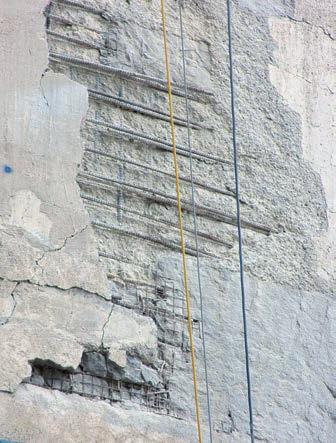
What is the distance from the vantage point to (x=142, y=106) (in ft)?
16.3

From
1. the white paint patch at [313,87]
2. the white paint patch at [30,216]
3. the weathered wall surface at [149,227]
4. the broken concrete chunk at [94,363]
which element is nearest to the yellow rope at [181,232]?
the weathered wall surface at [149,227]

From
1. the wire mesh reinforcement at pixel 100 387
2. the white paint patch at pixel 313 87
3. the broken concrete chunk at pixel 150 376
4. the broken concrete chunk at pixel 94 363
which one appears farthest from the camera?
the white paint patch at pixel 313 87

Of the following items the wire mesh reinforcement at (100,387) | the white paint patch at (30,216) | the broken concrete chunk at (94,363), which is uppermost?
the white paint patch at (30,216)

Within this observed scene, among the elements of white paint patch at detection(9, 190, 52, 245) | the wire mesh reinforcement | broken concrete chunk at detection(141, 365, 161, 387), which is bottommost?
the wire mesh reinforcement

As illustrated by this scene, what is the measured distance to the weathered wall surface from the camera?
173 inches

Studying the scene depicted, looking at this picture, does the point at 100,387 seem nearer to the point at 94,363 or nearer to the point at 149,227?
the point at 94,363

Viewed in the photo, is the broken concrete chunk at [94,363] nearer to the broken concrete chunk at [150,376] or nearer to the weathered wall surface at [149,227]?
the weathered wall surface at [149,227]

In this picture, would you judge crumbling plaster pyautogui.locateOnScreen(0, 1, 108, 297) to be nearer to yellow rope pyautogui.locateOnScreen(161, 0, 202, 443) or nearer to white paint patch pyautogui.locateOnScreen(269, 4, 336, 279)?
yellow rope pyautogui.locateOnScreen(161, 0, 202, 443)

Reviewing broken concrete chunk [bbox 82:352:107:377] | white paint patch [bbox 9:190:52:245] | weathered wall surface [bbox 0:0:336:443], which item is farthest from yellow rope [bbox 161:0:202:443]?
white paint patch [bbox 9:190:52:245]

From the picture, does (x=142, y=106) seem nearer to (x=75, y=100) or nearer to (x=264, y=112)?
(x=75, y=100)

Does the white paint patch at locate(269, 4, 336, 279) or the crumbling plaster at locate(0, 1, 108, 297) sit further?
the white paint patch at locate(269, 4, 336, 279)

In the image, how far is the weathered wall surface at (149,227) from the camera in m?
4.39

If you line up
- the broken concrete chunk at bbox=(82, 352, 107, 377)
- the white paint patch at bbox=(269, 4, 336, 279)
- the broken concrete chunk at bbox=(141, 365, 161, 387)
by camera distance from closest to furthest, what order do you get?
the broken concrete chunk at bbox=(82, 352, 107, 377), the broken concrete chunk at bbox=(141, 365, 161, 387), the white paint patch at bbox=(269, 4, 336, 279)

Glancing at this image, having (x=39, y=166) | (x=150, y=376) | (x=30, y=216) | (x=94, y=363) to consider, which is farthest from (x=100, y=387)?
(x=39, y=166)
